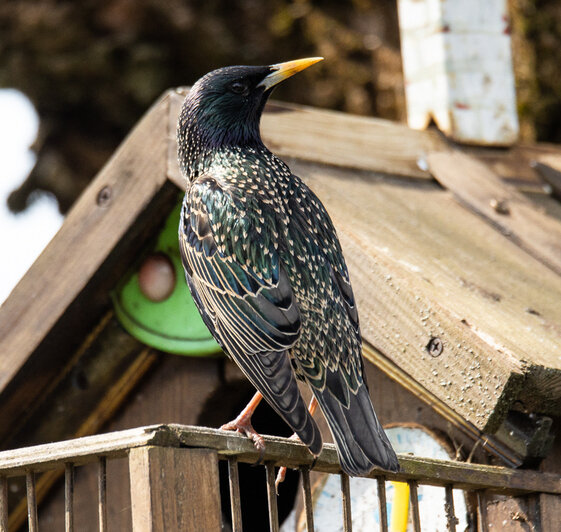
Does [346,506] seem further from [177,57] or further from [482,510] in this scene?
[177,57]

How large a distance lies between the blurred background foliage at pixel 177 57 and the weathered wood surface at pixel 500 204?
167cm

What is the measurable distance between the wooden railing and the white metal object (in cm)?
218

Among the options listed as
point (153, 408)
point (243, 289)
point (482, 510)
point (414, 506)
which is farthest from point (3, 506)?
point (153, 408)

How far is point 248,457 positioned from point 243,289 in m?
0.50

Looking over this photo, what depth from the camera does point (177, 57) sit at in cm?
559

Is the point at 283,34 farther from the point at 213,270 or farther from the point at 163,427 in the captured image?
the point at 163,427

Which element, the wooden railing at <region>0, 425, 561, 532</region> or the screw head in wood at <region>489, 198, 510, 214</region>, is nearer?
the wooden railing at <region>0, 425, 561, 532</region>

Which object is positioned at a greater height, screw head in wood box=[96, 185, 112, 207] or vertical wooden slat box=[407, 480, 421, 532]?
screw head in wood box=[96, 185, 112, 207]

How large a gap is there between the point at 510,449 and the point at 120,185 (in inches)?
56.8

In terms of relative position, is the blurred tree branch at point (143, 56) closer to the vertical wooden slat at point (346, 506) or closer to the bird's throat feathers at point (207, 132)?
the bird's throat feathers at point (207, 132)

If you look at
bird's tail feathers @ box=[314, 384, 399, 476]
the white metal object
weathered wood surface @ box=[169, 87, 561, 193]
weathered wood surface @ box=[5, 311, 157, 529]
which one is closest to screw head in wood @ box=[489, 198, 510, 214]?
weathered wood surface @ box=[169, 87, 561, 193]

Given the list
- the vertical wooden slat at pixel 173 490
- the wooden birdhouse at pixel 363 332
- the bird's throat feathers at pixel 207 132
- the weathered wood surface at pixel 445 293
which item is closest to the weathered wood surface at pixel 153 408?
the wooden birdhouse at pixel 363 332

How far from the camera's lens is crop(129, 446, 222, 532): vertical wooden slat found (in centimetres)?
200

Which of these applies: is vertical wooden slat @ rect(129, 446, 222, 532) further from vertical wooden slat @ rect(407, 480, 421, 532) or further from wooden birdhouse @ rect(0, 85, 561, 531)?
vertical wooden slat @ rect(407, 480, 421, 532)
